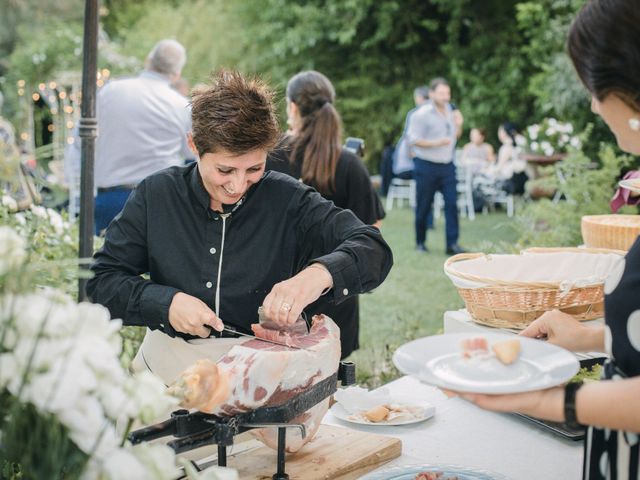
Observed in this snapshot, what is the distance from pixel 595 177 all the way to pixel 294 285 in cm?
378

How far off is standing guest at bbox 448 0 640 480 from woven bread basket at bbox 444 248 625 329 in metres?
1.01

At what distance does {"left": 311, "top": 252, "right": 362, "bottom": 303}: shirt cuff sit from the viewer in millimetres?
2049

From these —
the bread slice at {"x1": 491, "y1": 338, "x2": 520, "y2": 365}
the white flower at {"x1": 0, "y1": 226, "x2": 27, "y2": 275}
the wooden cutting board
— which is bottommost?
the wooden cutting board

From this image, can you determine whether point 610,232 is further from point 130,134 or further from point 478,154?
point 478,154

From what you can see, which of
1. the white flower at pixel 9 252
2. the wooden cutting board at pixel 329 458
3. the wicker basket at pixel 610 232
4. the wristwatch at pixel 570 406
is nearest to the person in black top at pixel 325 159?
the wicker basket at pixel 610 232

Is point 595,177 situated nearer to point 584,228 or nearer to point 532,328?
point 584,228

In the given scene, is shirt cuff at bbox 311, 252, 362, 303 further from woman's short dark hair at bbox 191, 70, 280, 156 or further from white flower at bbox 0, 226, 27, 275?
white flower at bbox 0, 226, 27, 275

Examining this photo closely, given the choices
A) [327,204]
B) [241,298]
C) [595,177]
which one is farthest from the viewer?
[595,177]

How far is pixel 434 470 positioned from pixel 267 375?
437 millimetres

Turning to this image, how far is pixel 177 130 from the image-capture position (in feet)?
18.1

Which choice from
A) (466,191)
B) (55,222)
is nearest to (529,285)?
(55,222)

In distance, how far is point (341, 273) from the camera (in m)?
2.06

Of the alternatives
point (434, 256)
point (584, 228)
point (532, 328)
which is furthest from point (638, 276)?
point (434, 256)

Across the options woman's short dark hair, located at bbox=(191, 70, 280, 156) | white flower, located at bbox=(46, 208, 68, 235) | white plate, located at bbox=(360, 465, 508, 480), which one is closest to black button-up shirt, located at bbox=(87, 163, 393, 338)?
woman's short dark hair, located at bbox=(191, 70, 280, 156)
